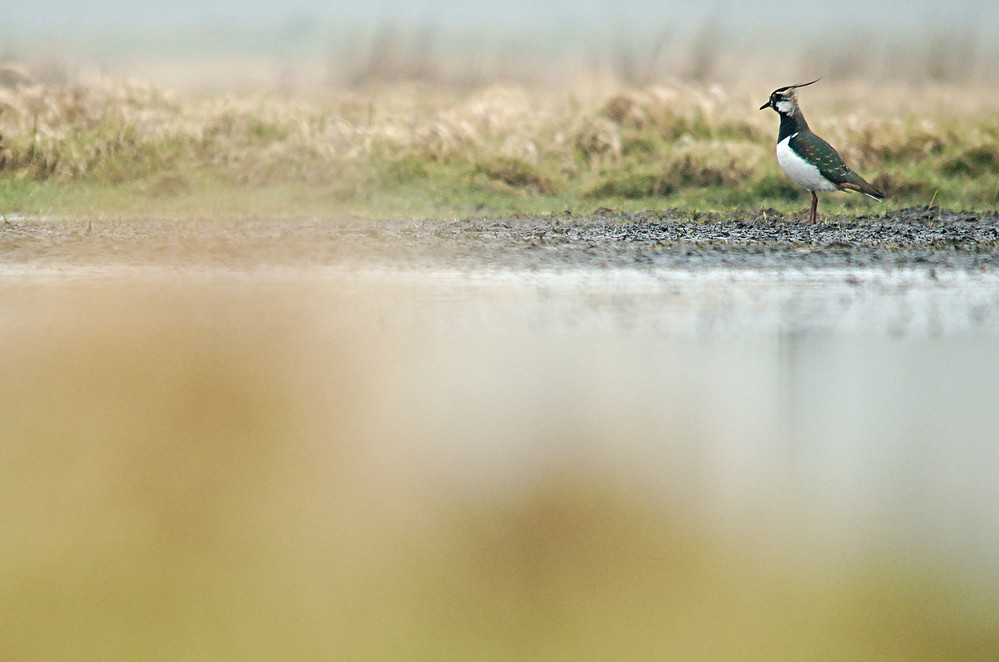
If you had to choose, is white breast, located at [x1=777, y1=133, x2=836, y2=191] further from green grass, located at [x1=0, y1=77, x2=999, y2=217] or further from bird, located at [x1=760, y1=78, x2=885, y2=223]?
green grass, located at [x1=0, y1=77, x2=999, y2=217]

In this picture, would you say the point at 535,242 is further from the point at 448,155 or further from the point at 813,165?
the point at 448,155

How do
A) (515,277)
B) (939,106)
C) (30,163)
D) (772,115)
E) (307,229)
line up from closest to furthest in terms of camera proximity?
1. (515,277)
2. (307,229)
3. (30,163)
4. (772,115)
5. (939,106)

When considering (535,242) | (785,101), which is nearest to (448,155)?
(785,101)

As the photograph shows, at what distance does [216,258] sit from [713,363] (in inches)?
123

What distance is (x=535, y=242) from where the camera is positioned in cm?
639

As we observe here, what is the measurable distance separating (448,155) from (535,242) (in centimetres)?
388

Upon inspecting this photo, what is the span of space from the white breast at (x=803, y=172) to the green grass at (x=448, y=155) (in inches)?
27.5

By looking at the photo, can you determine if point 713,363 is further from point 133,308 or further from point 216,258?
point 216,258

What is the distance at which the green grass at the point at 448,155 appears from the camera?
8875 millimetres

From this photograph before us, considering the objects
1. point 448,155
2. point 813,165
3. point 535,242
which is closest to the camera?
point 535,242

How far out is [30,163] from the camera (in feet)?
32.5

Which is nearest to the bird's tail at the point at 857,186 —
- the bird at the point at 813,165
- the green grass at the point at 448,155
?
the bird at the point at 813,165

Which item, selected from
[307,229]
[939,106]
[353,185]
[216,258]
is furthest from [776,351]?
[939,106]

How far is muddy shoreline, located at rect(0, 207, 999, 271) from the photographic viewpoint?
5.78 m
